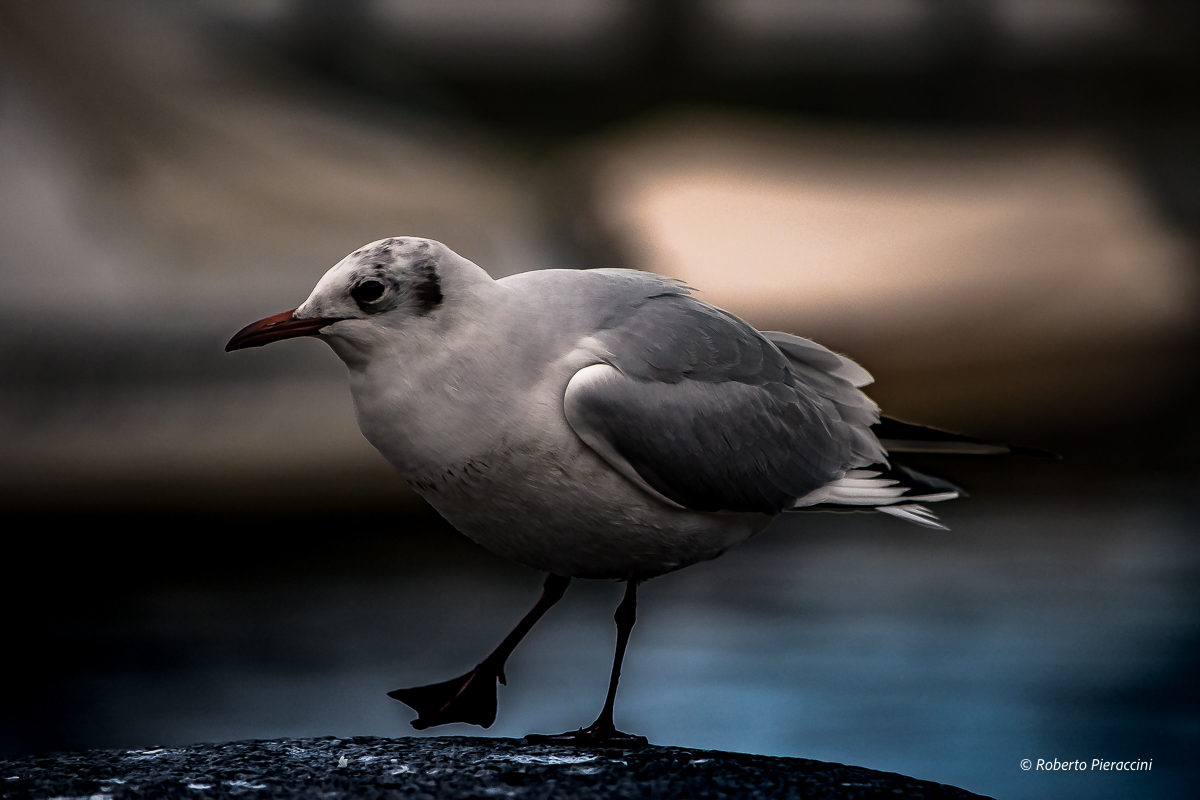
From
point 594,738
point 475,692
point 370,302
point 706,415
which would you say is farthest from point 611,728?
point 370,302

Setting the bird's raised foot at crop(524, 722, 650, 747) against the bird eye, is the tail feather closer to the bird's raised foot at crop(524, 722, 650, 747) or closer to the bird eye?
the bird's raised foot at crop(524, 722, 650, 747)

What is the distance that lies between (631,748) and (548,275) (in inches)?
17.5

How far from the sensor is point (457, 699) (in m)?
1.18

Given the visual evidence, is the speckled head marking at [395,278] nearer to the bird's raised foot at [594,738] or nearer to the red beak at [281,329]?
the red beak at [281,329]

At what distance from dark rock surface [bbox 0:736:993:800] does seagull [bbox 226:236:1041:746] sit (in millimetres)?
67

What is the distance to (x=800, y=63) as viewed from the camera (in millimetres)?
3713

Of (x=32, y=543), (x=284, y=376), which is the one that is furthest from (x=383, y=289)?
(x=32, y=543)

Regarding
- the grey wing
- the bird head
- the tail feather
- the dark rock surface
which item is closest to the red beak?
the bird head

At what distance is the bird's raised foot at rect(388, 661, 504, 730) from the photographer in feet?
3.84

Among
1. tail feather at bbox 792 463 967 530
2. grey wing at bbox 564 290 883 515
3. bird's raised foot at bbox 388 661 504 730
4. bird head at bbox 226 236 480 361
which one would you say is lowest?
bird's raised foot at bbox 388 661 504 730

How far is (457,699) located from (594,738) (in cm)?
18

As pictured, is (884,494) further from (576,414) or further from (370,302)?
(370,302)

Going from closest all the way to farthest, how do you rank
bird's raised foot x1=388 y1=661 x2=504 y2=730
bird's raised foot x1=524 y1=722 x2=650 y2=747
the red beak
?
the red beak, bird's raised foot x1=524 y1=722 x2=650 y2=747, bird's raised foot x1=388 y1=661 x2=504 y2=730

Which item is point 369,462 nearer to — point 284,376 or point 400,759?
point 284,376
